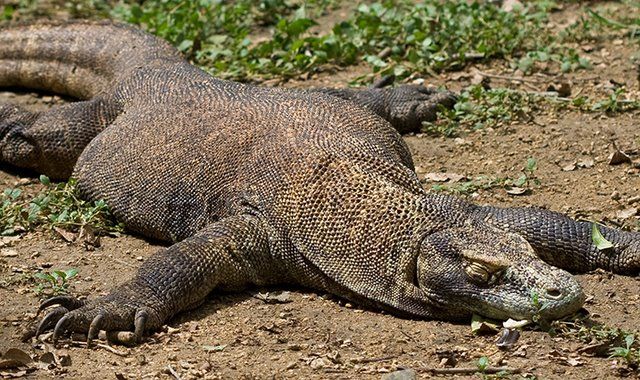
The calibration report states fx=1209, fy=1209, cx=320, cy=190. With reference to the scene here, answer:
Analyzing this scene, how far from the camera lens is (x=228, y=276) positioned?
558cm

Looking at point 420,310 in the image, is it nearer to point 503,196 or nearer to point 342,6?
point 503,196

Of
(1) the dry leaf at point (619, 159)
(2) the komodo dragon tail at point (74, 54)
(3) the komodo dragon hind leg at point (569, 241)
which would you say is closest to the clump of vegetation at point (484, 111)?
(1) the dry leaf at point (619, 159)

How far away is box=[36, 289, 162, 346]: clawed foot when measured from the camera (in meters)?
5.03

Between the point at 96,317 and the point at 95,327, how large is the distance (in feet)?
0.14

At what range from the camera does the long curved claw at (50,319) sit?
5027 millimetres

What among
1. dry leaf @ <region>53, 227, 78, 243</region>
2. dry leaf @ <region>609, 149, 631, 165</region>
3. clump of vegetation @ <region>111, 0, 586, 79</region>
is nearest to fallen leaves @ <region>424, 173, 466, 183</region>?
dry leaf @ <region>609, 149, 631, 165</region>

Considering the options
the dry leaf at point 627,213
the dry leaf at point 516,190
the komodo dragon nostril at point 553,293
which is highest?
the komodo dragon nostril at point 553,293

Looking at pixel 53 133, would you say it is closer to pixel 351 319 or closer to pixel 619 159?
pixel 351 319

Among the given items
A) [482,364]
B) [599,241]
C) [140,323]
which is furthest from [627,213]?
[140,323]

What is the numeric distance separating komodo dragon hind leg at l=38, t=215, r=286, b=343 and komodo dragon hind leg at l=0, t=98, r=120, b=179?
61.6 inches

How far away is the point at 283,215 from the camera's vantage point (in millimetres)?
5594

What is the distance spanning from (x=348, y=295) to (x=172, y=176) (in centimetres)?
126

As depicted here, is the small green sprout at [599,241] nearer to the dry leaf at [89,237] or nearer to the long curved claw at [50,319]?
the long curved claw at [50,319]

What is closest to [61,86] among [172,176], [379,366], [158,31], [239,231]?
[158,31]
